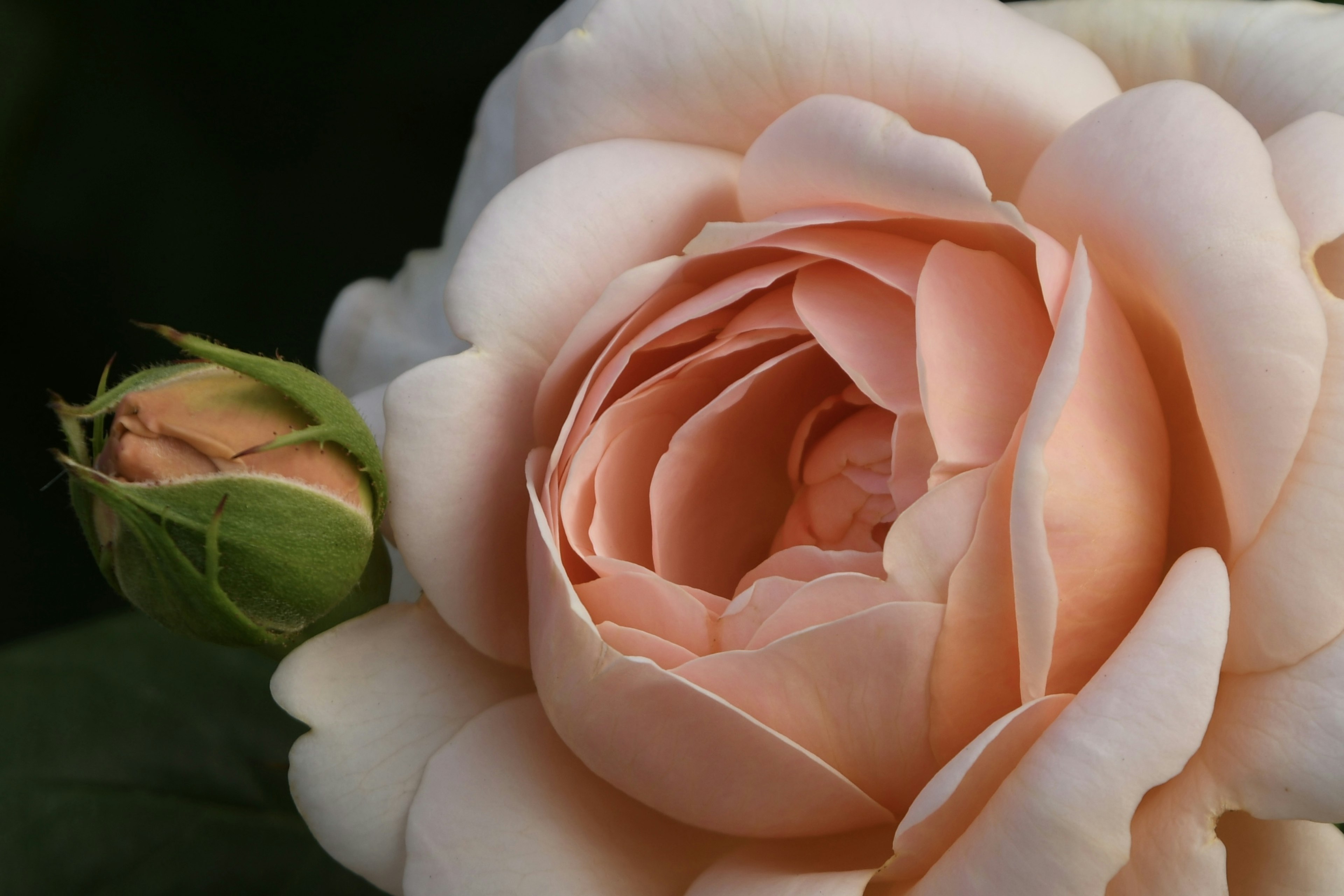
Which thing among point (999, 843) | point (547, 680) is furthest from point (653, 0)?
point (999, 843)

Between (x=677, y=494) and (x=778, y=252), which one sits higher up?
(x=778, y=252)

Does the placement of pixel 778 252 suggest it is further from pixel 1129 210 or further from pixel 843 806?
pixel 843 806

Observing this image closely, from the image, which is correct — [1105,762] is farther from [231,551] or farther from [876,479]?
[231,551]

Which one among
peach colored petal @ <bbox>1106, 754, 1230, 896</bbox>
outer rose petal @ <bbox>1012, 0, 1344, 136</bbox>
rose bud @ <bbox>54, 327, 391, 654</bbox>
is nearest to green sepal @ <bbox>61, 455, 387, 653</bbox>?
rose bud @ <bbox>54, 327, 391, 654</bbox>

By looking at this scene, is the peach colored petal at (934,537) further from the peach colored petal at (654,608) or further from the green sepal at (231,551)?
the green sepal at (231,551)

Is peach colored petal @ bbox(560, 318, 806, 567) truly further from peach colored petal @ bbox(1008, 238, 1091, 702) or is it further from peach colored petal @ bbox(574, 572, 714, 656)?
peach colored petal @ bbox(1008, 238, 1091, 702)
